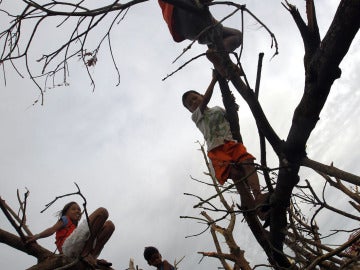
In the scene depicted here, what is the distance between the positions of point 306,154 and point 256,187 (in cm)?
130

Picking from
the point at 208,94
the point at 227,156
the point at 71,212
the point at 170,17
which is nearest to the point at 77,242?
the point at 71,212

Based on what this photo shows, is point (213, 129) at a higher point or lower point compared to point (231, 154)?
higher

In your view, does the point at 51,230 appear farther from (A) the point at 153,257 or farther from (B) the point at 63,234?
(A) the point at 153,257

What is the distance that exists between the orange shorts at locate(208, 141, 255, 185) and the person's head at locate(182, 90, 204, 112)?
2.88 ft

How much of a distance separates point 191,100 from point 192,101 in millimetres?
18

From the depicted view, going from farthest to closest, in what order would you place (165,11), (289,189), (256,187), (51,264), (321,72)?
(256,187) < (165,11) < (51,264) < (289,189) < (321,72)

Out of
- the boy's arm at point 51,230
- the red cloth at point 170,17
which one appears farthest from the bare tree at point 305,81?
the boy's arm at point 51,230

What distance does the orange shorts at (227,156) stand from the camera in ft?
10.2

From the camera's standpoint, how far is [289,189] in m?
1.98

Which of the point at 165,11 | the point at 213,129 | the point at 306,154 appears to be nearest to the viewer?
the point at 306,154

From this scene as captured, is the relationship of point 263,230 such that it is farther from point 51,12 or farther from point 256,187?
point 51,12

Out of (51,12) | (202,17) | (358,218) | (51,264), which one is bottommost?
(51,264)

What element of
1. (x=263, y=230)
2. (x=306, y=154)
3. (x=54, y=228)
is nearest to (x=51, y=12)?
(x=306, y=154)

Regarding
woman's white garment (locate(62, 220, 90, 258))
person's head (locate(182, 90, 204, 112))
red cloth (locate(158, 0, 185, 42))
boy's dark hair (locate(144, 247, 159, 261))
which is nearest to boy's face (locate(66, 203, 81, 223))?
woman's white garment (locate(62, 220, 90, 258))
